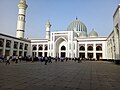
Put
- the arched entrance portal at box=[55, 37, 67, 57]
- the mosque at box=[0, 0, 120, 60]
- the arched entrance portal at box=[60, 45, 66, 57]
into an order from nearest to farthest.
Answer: the mosque at box=[0, 0, 120, 60] → the arched entrance portal at box=[55, 37, 67, 57] → the arched entrance portal at box=[60, 45, 66, 57]

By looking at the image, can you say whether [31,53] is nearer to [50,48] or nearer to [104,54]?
[50,48]

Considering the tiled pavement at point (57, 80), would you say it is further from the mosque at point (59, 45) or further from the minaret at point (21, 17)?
the minaret at point (21, 17)

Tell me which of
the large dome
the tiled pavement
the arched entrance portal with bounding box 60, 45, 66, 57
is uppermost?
the large dome

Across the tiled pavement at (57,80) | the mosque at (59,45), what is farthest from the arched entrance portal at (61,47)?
the tiled pavement at (57,80)

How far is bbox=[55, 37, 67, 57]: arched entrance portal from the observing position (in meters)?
54.4

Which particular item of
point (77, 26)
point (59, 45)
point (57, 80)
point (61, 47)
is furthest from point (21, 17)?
point (57, 80)

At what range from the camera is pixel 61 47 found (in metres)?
55.8

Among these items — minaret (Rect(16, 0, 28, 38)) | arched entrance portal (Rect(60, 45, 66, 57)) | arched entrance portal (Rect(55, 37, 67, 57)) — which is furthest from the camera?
arched entrance portal (Rect(60, 45, 66, 57))

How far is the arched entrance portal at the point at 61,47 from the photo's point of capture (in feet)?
178

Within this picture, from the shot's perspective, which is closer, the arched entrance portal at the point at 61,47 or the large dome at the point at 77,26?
the arched entrance portal at the point at 61,47

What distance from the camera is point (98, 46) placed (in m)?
52.7

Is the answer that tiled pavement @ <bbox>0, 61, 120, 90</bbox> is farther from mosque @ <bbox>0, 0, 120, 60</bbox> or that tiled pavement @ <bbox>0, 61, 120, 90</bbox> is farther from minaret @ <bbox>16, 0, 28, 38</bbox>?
minaret @ <bbox>16, 0, 28, 38</bbox>

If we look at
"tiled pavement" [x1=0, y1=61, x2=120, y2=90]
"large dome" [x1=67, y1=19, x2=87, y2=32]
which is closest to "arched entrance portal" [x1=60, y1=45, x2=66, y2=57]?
"large dome" [x1=67, y1=19, x2=87, y2=32]

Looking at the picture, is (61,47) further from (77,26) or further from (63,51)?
(77,26)
